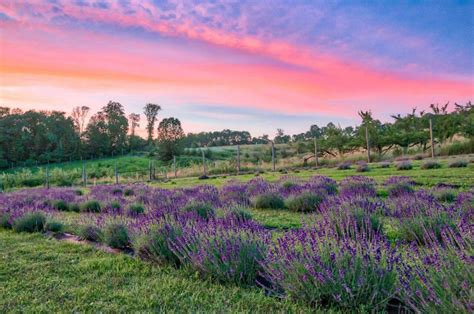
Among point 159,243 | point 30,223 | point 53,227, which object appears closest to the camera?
point 159,243

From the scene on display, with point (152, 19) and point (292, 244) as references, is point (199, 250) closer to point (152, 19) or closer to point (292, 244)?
point (292, 244)

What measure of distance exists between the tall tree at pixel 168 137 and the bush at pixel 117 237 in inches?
1906

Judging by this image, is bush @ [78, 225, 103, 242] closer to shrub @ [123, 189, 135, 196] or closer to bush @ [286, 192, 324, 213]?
bush @ [286, 192, 324, 213]

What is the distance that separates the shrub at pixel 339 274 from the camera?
2.91 metres

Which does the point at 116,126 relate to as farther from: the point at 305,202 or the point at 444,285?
the point at 444,285

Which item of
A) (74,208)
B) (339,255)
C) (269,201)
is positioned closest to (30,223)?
(74,208)

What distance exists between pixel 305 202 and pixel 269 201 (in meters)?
1.19

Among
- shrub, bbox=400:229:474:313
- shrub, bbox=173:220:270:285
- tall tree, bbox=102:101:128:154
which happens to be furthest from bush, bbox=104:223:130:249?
tall tree, bbox=102:101:128:154

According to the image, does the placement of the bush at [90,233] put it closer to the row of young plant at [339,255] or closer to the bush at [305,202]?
the row of young plant at [339,255]

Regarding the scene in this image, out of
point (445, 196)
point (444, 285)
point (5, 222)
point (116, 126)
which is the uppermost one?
point (116, 126)

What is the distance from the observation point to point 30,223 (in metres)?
8.09

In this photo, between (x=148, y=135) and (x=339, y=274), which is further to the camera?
(x=148, y=135)

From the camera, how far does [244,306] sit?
3.18 m

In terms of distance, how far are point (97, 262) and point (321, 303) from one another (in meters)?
3.11
